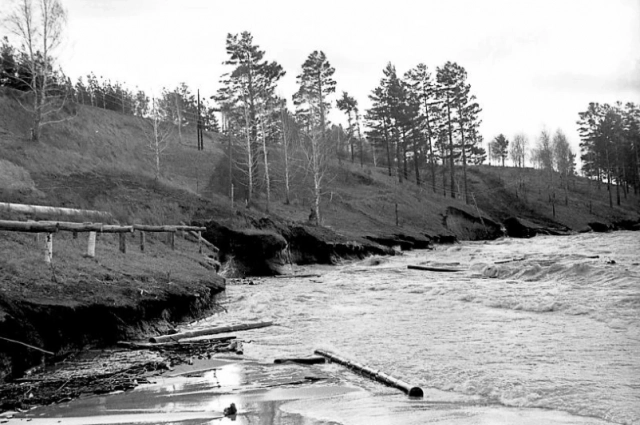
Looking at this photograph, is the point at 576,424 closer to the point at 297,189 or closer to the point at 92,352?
the point at 92,352

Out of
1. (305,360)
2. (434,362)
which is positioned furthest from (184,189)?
(434,362)

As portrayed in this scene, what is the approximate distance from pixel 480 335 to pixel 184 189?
32963 millimetres

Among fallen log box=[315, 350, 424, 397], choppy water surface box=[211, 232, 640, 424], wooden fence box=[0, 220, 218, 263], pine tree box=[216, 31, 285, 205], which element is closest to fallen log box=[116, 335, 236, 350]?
choppy water surface box=[211, 232, 640, 424]

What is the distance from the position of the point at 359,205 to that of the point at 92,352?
4487 cm

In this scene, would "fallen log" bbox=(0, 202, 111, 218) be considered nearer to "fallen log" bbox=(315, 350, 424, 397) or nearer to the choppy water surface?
the choppy water surface

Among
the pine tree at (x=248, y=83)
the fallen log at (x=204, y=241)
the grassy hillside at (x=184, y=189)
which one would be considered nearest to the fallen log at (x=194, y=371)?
the grassy hillside at (x=184, y=189)

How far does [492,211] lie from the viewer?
225 feet

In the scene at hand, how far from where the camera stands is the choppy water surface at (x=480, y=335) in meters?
6.42

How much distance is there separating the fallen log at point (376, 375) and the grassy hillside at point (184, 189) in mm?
18225

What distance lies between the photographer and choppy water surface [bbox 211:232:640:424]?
6422 mm

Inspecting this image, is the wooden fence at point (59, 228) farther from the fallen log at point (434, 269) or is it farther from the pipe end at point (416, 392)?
the fallen log at point (434, 269)

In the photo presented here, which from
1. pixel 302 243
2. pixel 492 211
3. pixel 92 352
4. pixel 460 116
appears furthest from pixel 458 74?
pixel 92 352

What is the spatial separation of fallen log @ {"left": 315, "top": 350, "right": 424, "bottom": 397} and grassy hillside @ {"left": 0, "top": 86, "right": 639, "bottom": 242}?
59.8ft

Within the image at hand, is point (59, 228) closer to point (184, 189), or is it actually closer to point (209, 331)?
point (209, 331)
